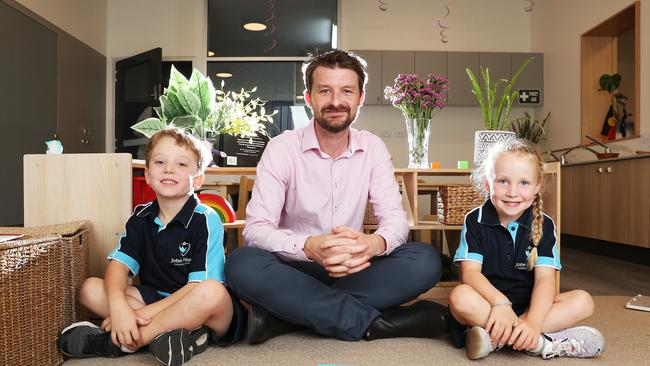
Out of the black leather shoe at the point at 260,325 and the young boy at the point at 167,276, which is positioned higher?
the young boy at the point at 167,276

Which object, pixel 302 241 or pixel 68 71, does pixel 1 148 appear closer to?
pixel 68 71

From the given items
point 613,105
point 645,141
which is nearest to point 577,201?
point 645,141

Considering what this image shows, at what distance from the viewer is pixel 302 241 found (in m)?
1.58

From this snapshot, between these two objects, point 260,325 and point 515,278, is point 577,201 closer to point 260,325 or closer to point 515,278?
point 515,278

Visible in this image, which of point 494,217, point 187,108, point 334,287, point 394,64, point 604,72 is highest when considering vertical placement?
point 394,64

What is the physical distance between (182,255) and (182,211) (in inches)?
5.2

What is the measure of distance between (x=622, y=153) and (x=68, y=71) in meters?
5.35

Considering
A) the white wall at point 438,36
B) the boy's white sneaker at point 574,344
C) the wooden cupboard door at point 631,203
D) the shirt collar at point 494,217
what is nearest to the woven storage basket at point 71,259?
the shirt collar at point 494,217

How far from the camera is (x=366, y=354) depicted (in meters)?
1.50

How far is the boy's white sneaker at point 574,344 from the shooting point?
147 cm

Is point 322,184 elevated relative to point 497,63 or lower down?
lower down

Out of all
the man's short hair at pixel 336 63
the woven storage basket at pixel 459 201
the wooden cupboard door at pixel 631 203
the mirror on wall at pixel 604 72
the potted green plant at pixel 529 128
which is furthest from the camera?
the potted green plant at pixel 529 128

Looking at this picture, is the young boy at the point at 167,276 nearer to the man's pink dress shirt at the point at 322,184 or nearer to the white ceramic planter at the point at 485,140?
the man's pink dress shirt at the point at 322,184

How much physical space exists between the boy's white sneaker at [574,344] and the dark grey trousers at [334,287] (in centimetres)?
39
